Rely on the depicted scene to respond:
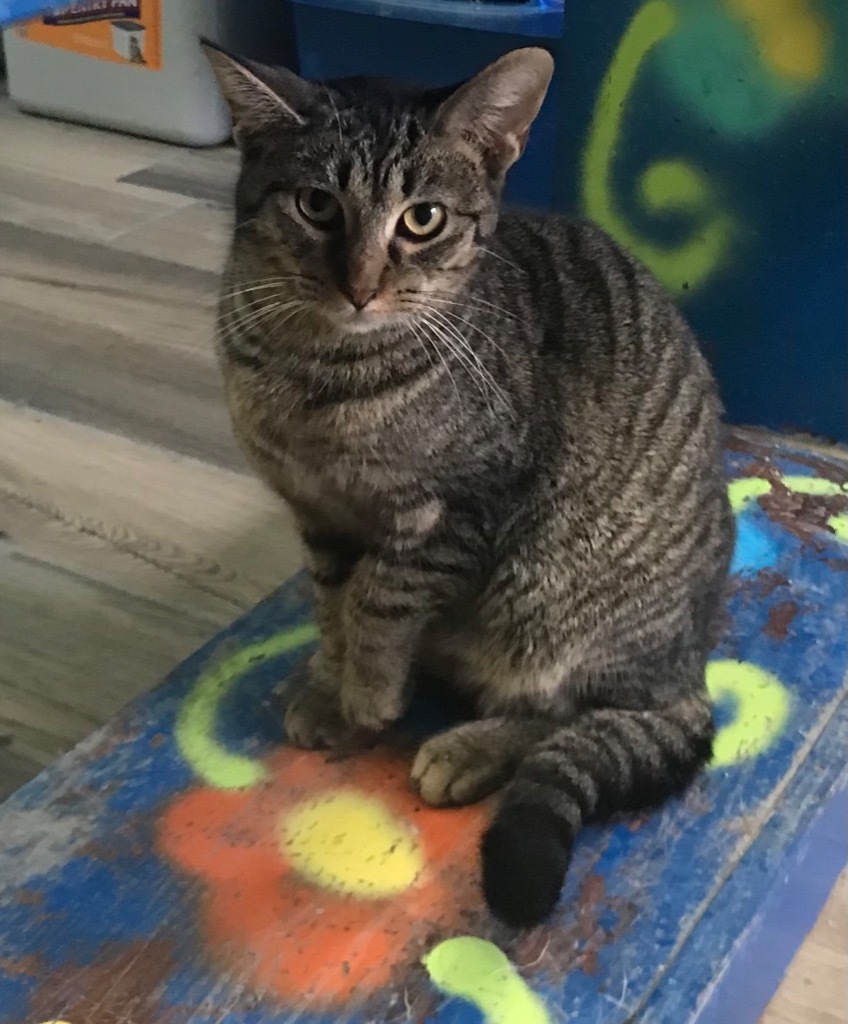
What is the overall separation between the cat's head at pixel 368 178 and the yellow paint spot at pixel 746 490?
670mm

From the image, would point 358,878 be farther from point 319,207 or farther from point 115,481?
point 115,481

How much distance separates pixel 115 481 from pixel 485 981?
43.8 inches

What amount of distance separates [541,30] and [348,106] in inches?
40.4

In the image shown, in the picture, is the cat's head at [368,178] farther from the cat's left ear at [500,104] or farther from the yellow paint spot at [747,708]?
the yellow paint spot at [747,708]

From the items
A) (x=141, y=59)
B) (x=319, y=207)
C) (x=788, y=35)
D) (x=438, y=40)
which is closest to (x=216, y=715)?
(x=319, y=207)

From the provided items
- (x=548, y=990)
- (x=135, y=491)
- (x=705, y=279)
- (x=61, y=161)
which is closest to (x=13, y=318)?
(x=135, y=491)

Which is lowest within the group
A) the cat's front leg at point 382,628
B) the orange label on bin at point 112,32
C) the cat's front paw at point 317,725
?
the cat's front paw at point 317,725

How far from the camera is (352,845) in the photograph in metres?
1.03

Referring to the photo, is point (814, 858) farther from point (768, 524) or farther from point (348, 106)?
point (348, 106)

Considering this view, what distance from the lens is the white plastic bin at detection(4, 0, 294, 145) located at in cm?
277

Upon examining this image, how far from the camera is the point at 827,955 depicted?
1.17 meters

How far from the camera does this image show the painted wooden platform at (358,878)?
0.90 m

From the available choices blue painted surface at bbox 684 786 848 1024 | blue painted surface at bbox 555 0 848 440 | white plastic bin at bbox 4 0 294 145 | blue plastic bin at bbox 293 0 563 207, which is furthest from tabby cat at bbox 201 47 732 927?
white plastic bin at bbox 4 0 294 145

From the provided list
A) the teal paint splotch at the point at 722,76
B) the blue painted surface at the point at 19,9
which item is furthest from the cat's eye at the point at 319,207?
the teal paint splotch at the point at 722,76
